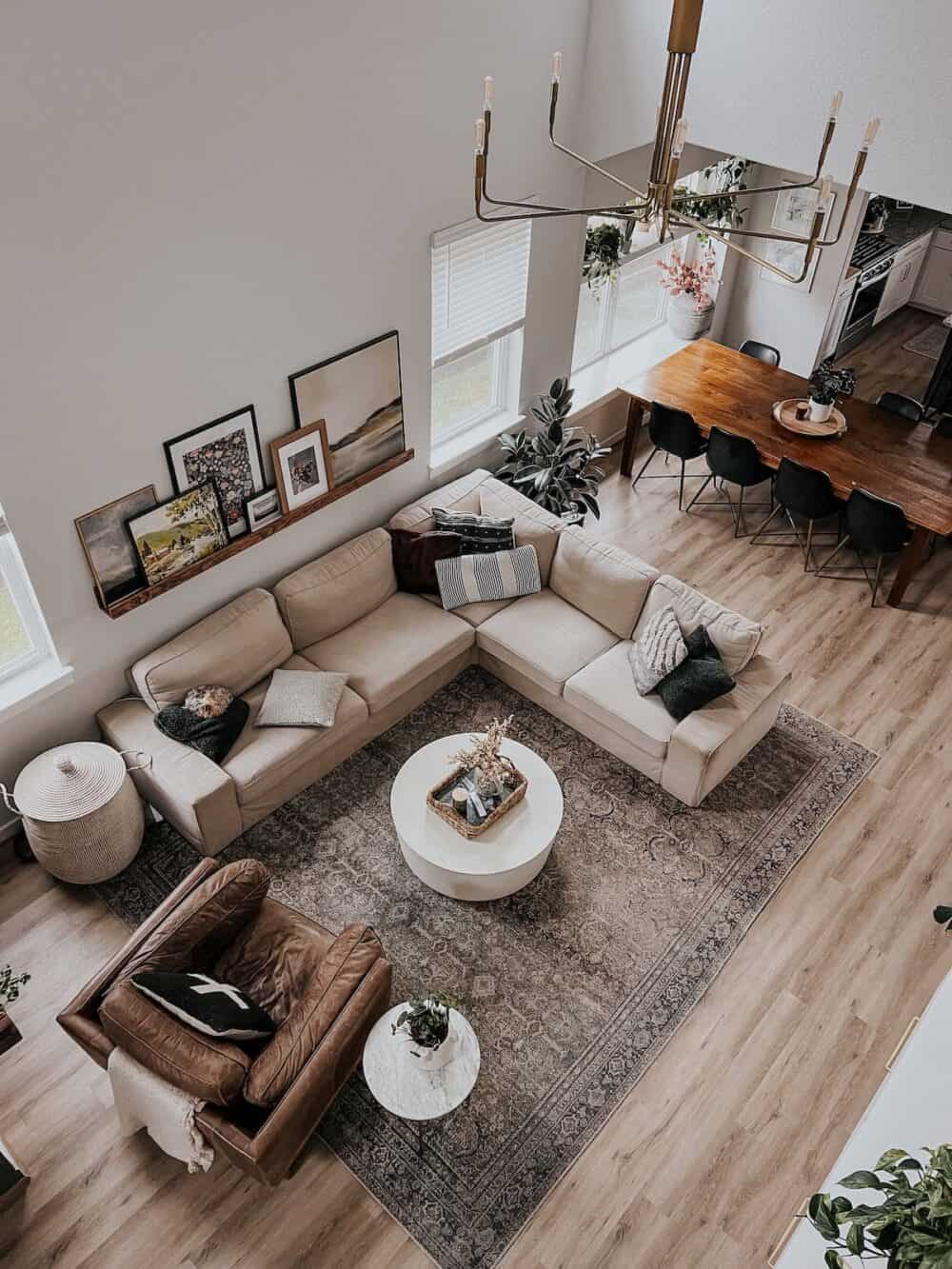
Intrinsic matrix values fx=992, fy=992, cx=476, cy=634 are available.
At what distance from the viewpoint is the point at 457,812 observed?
4.75 metres

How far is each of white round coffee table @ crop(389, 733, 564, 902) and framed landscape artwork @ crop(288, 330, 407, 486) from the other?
1.84 meters

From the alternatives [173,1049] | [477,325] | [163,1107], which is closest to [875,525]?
[477,325]

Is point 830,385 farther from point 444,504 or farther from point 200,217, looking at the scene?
point 200,217

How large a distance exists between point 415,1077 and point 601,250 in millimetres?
5571

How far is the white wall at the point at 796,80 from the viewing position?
15.1 feet

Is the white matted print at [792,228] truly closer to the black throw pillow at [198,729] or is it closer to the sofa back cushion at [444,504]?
the sofa back cushion at [444,504]

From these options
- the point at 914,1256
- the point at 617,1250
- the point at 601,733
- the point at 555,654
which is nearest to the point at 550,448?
the point at 555,654

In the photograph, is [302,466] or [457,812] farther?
[302,466]

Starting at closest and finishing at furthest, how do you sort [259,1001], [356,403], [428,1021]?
[428,1021], [259,1001], [356,403]

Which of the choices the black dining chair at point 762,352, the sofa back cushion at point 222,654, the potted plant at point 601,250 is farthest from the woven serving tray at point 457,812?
the black dining chair at point 762,352

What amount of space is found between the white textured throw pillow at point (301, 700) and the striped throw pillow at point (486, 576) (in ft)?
3.05

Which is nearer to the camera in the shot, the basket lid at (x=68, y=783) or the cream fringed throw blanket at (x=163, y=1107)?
the cream fringed throw blanket at (x=163, y=1107)

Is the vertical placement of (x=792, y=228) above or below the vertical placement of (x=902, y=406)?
above

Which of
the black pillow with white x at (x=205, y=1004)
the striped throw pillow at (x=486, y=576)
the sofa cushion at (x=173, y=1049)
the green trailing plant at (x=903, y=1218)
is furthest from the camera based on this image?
the striped throw pillow at (x=486, y=576)
